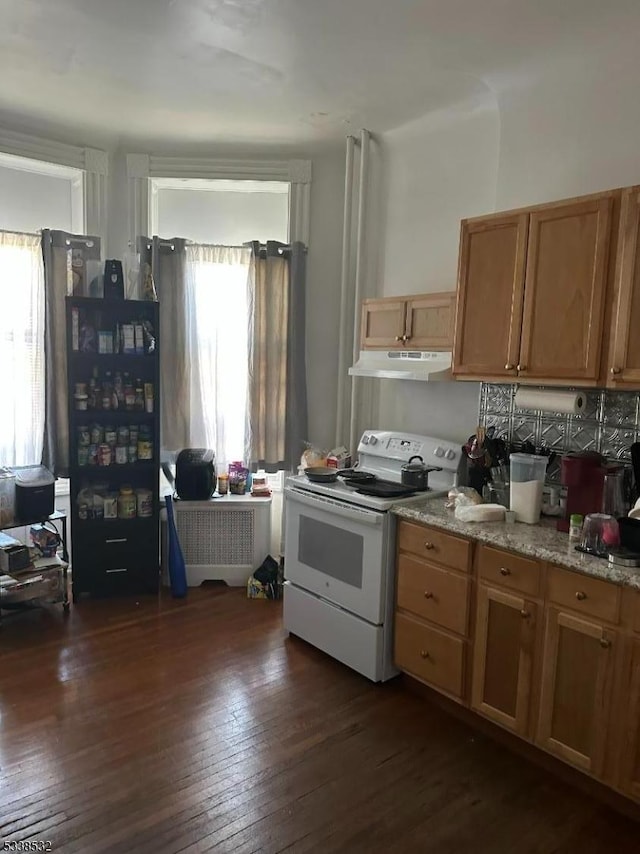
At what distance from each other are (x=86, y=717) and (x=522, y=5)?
3.25 metres

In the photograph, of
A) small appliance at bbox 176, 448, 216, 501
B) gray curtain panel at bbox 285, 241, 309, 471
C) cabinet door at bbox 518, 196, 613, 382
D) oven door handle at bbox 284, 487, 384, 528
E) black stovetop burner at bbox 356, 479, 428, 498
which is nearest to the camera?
cabinet door at bbox 518, 196, 613, 382

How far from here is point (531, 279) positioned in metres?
2.46

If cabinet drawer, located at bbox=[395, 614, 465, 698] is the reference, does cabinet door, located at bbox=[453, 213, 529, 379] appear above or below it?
above

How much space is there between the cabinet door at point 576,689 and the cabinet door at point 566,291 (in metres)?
0.93

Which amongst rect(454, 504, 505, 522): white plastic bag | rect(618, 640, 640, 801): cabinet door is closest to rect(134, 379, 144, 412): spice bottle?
rect(454, 504, 505, 522): white plastic bag

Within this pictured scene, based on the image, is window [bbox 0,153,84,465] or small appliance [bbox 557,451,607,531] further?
window [bbox 0,153,84,465]

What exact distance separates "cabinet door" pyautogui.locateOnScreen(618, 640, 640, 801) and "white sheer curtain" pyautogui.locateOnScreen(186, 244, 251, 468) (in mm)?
2645

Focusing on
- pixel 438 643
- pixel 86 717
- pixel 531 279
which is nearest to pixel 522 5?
pixel 531 279

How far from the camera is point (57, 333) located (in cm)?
370

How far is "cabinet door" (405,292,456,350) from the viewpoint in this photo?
2922 millimetres

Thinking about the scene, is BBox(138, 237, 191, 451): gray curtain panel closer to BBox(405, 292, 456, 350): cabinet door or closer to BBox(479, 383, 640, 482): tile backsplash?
BBox(405, 292, 456, 350): cabinet door

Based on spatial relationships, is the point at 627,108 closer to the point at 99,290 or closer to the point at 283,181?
the point at 283,181

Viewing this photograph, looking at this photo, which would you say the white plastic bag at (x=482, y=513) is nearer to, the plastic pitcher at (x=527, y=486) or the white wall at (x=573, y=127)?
the plastic pitcher at (x=527, y=486)

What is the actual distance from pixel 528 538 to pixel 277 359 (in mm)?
2221
